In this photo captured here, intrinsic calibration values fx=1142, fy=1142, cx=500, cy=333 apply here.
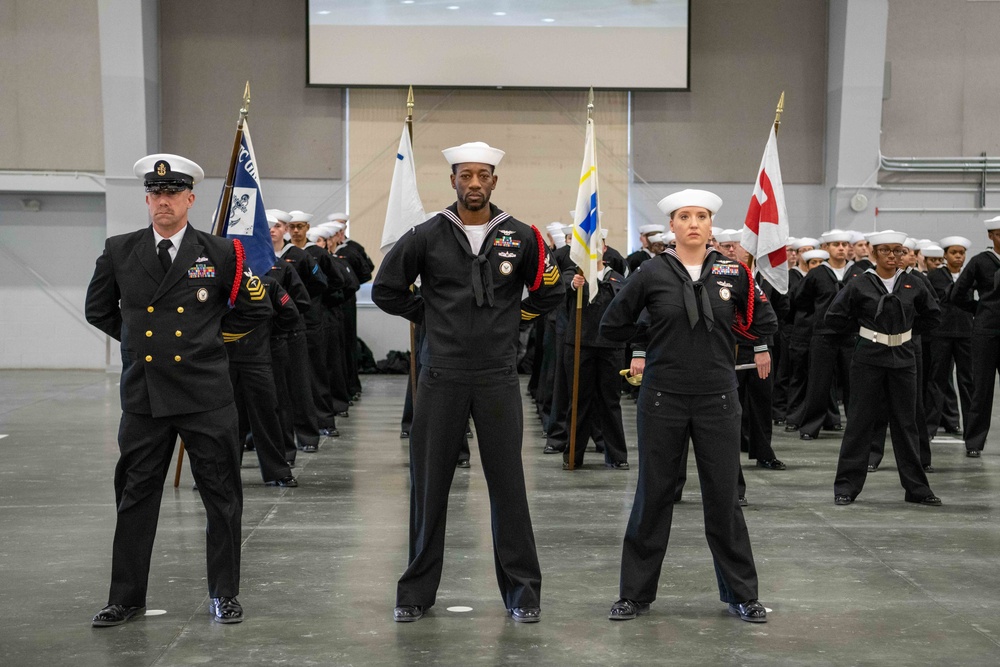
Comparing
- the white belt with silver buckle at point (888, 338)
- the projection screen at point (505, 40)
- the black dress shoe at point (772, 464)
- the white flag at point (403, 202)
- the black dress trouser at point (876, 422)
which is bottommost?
the black dress shoe at point (772, 464)

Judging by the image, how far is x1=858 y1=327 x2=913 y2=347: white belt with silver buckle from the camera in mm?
7621

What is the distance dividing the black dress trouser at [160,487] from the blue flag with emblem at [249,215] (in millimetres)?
2823

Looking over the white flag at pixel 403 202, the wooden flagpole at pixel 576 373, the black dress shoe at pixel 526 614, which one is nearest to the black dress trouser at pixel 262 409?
the white flag at pixel 403 202

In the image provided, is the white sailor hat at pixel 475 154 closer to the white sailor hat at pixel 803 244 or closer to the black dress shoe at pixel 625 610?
the black dress shoe at pixel 625 610

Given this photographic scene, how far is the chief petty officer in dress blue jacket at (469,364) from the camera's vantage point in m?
4.98

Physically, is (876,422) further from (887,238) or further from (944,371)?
(944,371)

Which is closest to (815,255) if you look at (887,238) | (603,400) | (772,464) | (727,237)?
(727,237)

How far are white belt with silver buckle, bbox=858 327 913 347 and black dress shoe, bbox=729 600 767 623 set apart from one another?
314 centimetres

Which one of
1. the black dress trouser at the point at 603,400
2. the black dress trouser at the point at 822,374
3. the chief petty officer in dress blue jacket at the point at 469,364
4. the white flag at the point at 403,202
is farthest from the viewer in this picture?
the black dress trouser at the point at 822,374

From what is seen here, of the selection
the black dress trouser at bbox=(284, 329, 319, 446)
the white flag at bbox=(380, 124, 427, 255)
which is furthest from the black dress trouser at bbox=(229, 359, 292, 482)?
the white flag at bbox=(380, 124, 427, 255)

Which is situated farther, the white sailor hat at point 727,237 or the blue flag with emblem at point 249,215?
the white sailor hat at point 727,237

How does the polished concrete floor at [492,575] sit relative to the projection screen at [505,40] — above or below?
below

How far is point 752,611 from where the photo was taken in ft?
16.5

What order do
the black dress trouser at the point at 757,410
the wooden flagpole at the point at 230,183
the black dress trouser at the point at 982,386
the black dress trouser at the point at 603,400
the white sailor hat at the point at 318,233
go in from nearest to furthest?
the wooden flagpole at the point at 230,183, the black dress trouser at the point at 757,410, the black dress trouser at the point at 603,400, the black dress trouser at the point at 982,386, the white sailor hat at the point at 318,233
